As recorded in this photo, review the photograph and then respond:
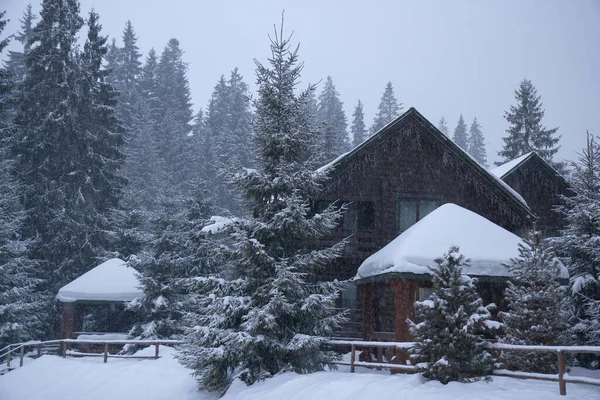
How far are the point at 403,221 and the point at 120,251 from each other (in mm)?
19201

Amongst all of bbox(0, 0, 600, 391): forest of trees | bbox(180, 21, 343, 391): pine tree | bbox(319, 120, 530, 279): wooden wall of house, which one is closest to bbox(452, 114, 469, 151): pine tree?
bbox(0, 0, 600, 391): forest of trees

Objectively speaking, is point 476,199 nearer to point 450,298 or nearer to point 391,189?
point 391,189

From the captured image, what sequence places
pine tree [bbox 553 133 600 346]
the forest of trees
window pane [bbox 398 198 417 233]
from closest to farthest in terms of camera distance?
the forest of trees
pine tree [bbox 553 133 600 346]
window pane [bbox 398 198 417 233]

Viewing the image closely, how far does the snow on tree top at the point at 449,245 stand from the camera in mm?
17469

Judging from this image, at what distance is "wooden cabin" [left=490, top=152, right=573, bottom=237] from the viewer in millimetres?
27500

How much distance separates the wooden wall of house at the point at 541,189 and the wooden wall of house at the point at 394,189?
501 centimetres

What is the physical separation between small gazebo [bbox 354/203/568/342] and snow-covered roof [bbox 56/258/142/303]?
43.5 ft

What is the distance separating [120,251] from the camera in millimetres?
34844

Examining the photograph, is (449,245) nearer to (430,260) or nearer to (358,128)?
(430,260)

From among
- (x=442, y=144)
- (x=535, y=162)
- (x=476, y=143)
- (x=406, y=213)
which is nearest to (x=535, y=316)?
(x=406, y=213)

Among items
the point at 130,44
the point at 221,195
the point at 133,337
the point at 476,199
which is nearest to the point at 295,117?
the point at 476,199

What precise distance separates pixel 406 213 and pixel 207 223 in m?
8.87

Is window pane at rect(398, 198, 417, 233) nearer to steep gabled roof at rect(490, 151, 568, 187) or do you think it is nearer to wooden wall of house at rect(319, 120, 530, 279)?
wooden wall of house at rect(319, 120, 530, 279)

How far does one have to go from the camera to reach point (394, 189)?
23.4 meters
